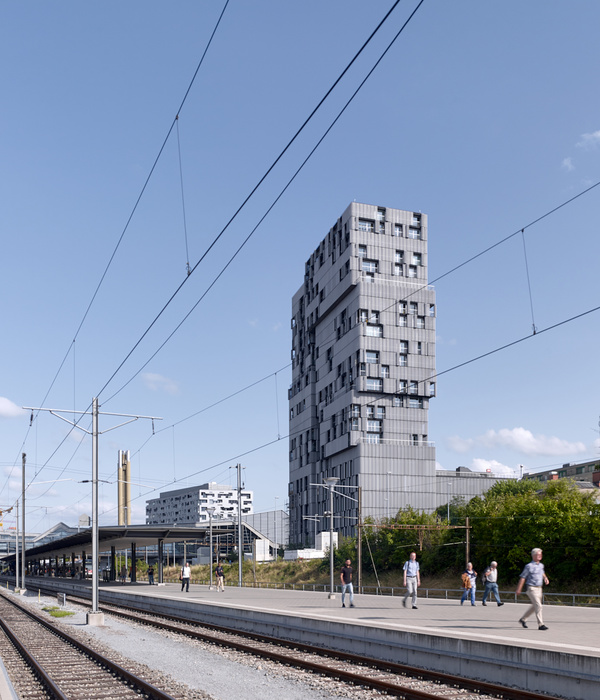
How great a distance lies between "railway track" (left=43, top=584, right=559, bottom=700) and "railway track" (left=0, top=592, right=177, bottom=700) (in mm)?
3285

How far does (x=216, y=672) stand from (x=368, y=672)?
301cm

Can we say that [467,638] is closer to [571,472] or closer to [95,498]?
[95,498]

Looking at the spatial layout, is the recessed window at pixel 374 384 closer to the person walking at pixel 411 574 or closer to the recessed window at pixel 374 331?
the recessed window at pixel 374 331

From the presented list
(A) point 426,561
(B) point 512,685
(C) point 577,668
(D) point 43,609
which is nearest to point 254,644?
(B) point 512,685

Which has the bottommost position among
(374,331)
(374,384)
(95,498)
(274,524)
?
(274,524)

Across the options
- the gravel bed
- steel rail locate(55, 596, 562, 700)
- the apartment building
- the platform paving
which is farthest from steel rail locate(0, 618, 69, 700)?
the apartment building

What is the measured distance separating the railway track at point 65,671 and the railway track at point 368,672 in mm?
3285

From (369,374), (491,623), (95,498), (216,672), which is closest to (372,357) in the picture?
(369,374)

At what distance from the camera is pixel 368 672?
14.5m

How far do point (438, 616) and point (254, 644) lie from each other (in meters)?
5.36

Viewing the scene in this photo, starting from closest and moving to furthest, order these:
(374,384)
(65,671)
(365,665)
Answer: (365,665)
(65,671)
(374,384)

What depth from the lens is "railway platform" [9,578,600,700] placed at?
40.1 feet

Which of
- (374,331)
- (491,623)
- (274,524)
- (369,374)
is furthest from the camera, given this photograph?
(274,524)

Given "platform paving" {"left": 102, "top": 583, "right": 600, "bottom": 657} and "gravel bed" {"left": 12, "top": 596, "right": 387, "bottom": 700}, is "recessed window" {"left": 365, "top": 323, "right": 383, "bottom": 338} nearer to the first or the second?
"platform paving" {"left": 102, "top": 583, "right": 600, "bottom": 657}
